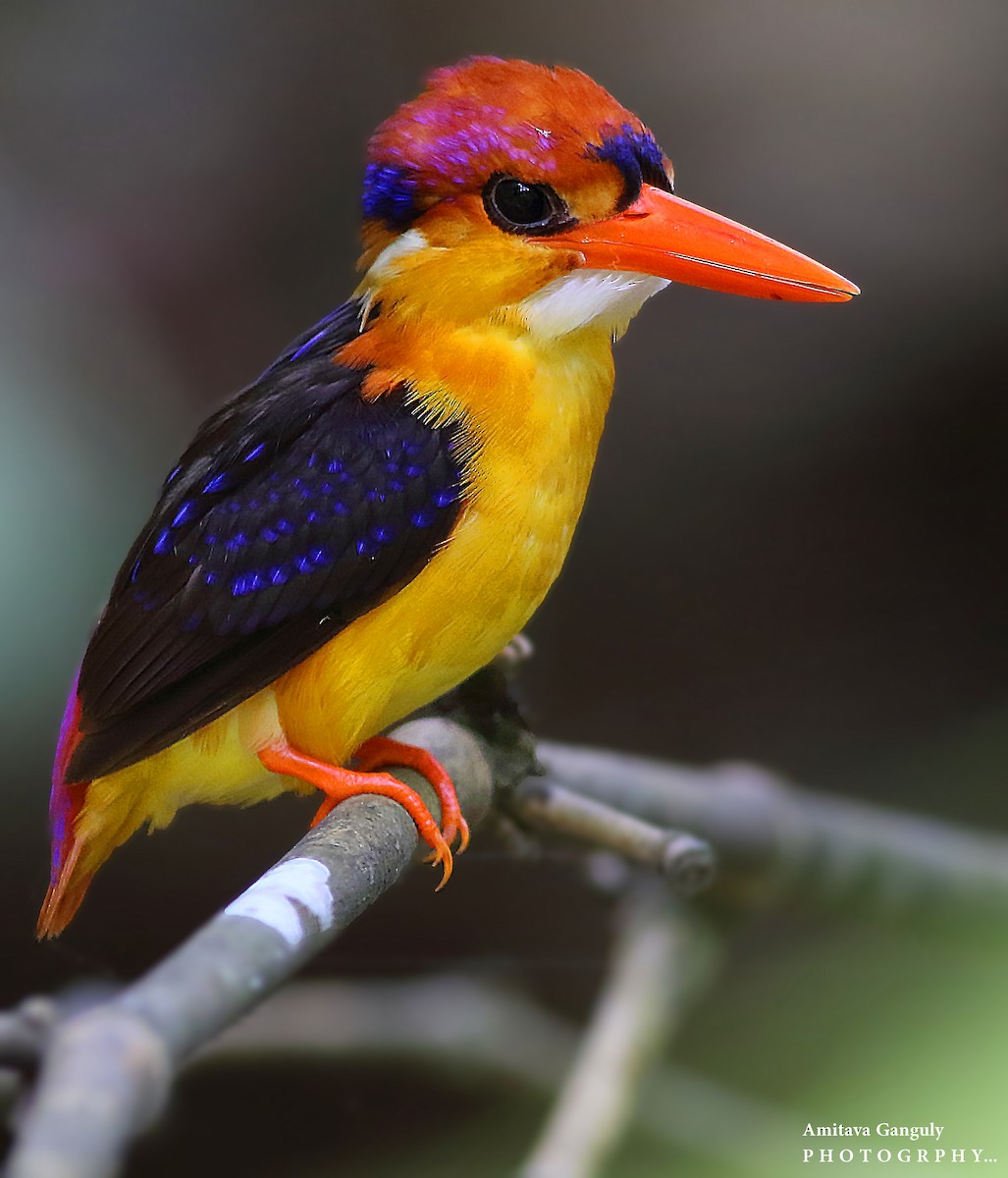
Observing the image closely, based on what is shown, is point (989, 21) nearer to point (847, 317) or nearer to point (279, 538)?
point (847, 317)

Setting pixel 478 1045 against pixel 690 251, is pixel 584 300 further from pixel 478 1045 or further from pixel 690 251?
pixel 478 1045

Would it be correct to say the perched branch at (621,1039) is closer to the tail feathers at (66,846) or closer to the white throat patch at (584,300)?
the tail feathers at (66,846)

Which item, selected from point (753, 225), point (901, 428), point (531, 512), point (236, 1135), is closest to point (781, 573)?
point (901, 428)

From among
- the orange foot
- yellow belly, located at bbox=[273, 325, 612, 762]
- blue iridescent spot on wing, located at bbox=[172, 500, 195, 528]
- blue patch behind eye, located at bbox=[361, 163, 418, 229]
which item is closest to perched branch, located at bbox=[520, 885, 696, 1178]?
the orange foot

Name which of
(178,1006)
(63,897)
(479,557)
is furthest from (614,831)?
(178,1006)

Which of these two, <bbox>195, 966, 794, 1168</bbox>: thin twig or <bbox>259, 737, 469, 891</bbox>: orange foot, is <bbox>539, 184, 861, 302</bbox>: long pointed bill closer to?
<bbox>259, 737, 469, 891</bbox>: orange foot
